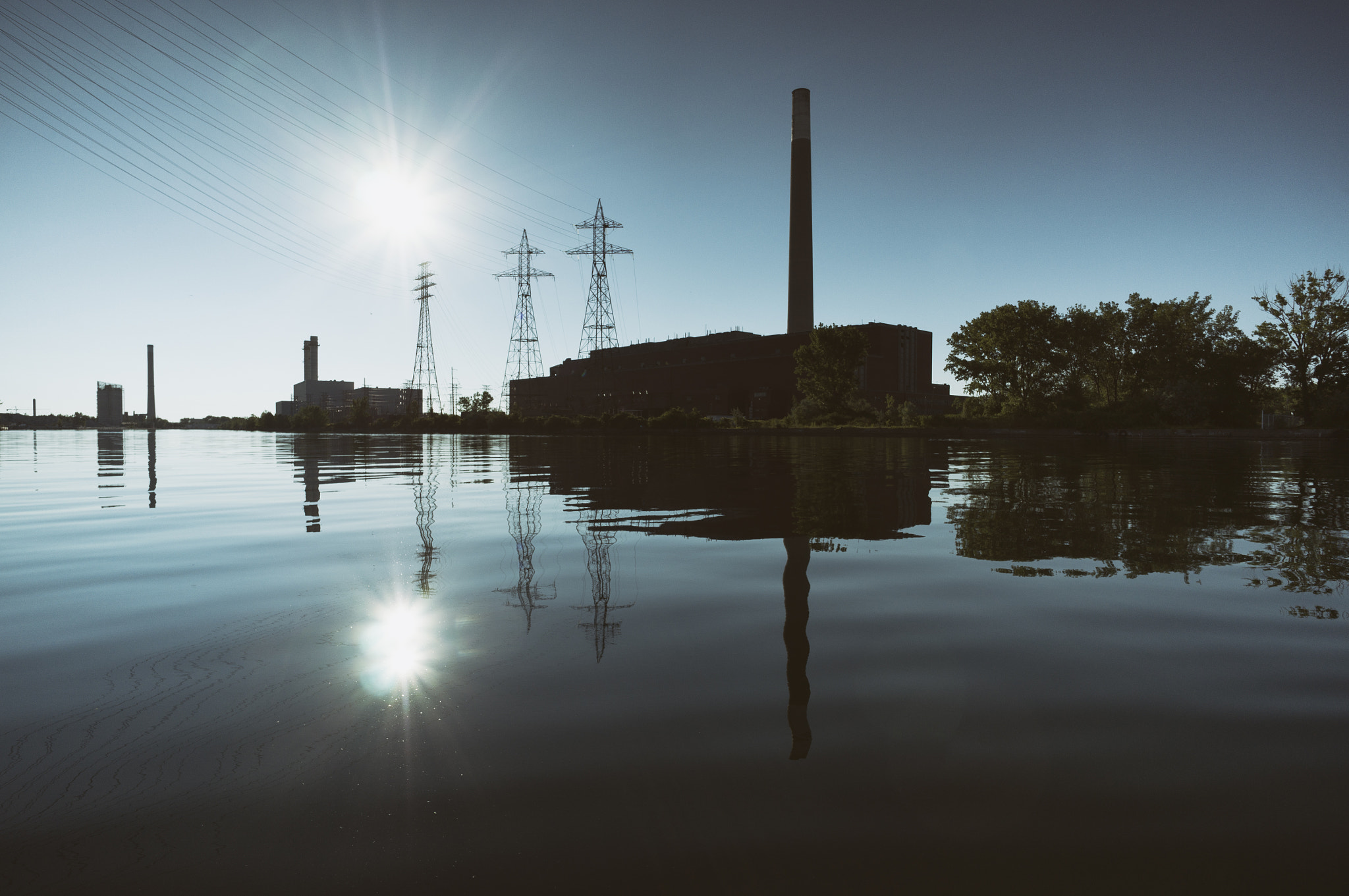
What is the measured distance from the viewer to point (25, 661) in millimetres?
3949

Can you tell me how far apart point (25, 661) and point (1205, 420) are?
7663 centimetres

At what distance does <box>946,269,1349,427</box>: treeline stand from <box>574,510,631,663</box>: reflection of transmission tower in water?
60358 millimetres

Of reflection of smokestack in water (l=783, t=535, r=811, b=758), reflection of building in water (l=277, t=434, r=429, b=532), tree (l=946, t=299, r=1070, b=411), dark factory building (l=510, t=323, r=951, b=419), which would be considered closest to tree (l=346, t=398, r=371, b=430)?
dark factory building (l=510, t=323, r=951, b=419)

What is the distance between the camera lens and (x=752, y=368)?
10550 cm

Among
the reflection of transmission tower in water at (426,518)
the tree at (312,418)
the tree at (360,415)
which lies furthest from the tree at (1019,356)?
the tree at (312,418)

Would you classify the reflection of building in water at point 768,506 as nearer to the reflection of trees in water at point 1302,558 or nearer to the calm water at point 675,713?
the calm water at point 675,713

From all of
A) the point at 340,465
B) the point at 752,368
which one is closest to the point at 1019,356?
the point at 752,368

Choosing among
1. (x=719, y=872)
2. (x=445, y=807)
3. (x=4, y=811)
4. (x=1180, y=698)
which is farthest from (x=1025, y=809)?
(x=4, y=811)

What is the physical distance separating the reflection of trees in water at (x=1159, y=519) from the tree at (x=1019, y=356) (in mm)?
52915

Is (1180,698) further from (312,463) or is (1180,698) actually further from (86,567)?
(312,463)

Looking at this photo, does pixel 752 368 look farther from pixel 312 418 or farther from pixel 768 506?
pixel 768 506

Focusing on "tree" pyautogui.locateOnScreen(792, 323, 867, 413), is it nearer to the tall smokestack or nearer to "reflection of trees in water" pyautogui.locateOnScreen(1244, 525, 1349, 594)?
the tall smokestack

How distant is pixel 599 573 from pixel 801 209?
73.7m

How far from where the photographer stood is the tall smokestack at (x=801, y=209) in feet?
238
